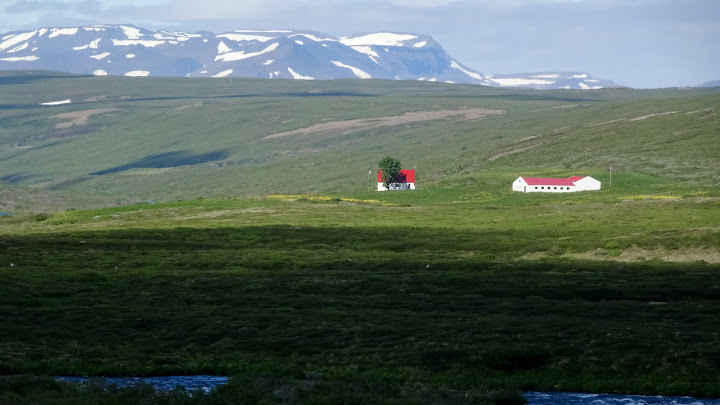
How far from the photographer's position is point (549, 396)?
39969 millimetres

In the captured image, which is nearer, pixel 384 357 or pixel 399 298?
pixel 384 357

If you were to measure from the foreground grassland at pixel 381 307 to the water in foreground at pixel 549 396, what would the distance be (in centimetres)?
66

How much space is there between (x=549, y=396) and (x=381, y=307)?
19.0m

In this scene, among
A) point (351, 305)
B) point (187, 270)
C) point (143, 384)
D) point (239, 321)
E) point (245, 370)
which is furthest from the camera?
point (187, 270)

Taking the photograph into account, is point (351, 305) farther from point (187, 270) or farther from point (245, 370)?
point (187, 270)

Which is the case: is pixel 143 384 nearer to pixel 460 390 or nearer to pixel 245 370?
pixel 245 370

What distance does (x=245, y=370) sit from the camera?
44156mm

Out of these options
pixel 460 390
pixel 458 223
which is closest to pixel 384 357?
pixel 460 390

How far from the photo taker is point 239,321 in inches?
2096

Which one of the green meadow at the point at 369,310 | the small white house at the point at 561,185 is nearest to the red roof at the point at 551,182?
the small white house at the point at 561,185

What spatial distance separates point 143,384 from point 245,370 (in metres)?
6.71

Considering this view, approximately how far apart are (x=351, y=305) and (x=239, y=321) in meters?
7.80

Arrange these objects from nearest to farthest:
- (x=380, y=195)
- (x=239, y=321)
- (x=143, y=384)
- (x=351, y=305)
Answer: (x=143, y=384) → (x=239, y=321) → (x=351, y=305) → (x=380, y=195)

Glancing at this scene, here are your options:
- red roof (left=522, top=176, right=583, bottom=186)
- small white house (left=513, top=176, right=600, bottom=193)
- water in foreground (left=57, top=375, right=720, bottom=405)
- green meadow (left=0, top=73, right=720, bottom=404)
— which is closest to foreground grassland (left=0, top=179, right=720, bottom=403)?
green meadow (left=0, top=73, right=720, bottom=404)
